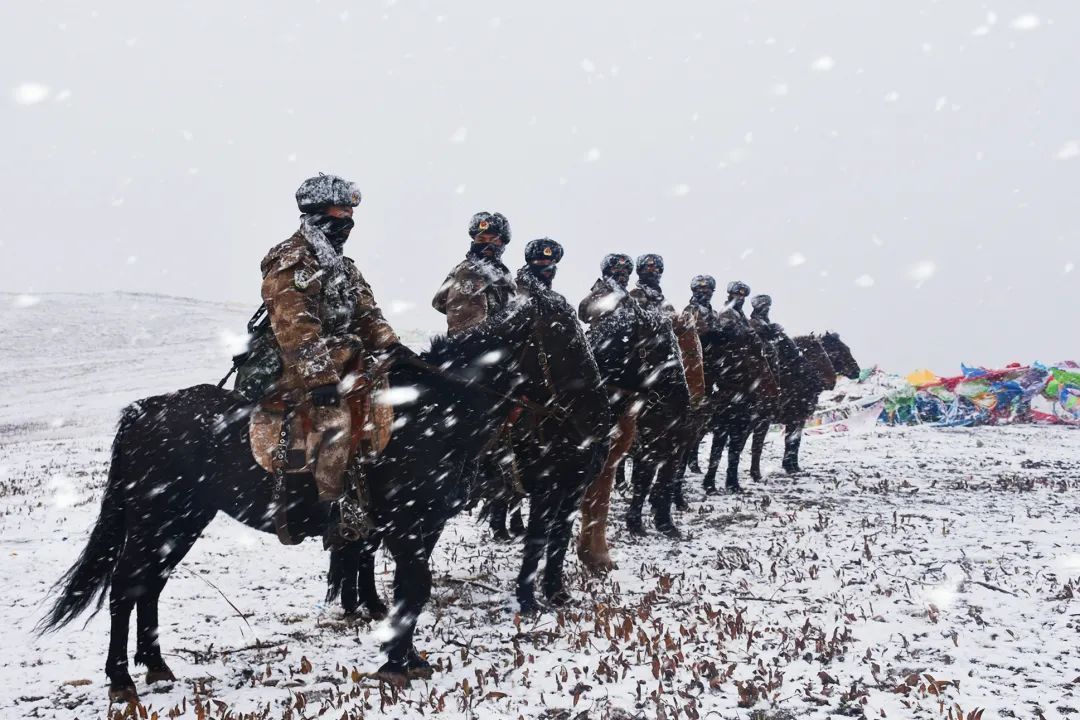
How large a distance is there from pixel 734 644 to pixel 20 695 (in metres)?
5.12

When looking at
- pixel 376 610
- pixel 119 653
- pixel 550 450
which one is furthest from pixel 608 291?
pixel 119 653

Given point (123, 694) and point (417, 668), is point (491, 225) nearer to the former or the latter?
point (417, 668)

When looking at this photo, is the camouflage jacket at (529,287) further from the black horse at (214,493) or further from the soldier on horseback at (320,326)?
the soldier on horseback at (320,326)

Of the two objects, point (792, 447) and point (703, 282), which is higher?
point (703, 282)

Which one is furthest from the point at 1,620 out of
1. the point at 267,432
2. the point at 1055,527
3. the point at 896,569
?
the point at 1055,527

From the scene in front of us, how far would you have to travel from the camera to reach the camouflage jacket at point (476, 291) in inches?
300

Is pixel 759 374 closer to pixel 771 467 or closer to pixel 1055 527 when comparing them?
pixel 771 467

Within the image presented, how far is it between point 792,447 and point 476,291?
982 centimetres

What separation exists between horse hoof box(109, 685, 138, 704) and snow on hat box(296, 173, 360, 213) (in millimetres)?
3468

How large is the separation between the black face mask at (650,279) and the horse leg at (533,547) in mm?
4243

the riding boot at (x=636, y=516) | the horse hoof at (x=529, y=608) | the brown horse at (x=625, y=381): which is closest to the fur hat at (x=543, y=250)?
the brown horse at (x=625, y=381)

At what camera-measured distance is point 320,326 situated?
15.5 feet

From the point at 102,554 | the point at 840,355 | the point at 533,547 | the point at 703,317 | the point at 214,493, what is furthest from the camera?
the point at 840,355

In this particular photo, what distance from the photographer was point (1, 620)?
6.62 m
